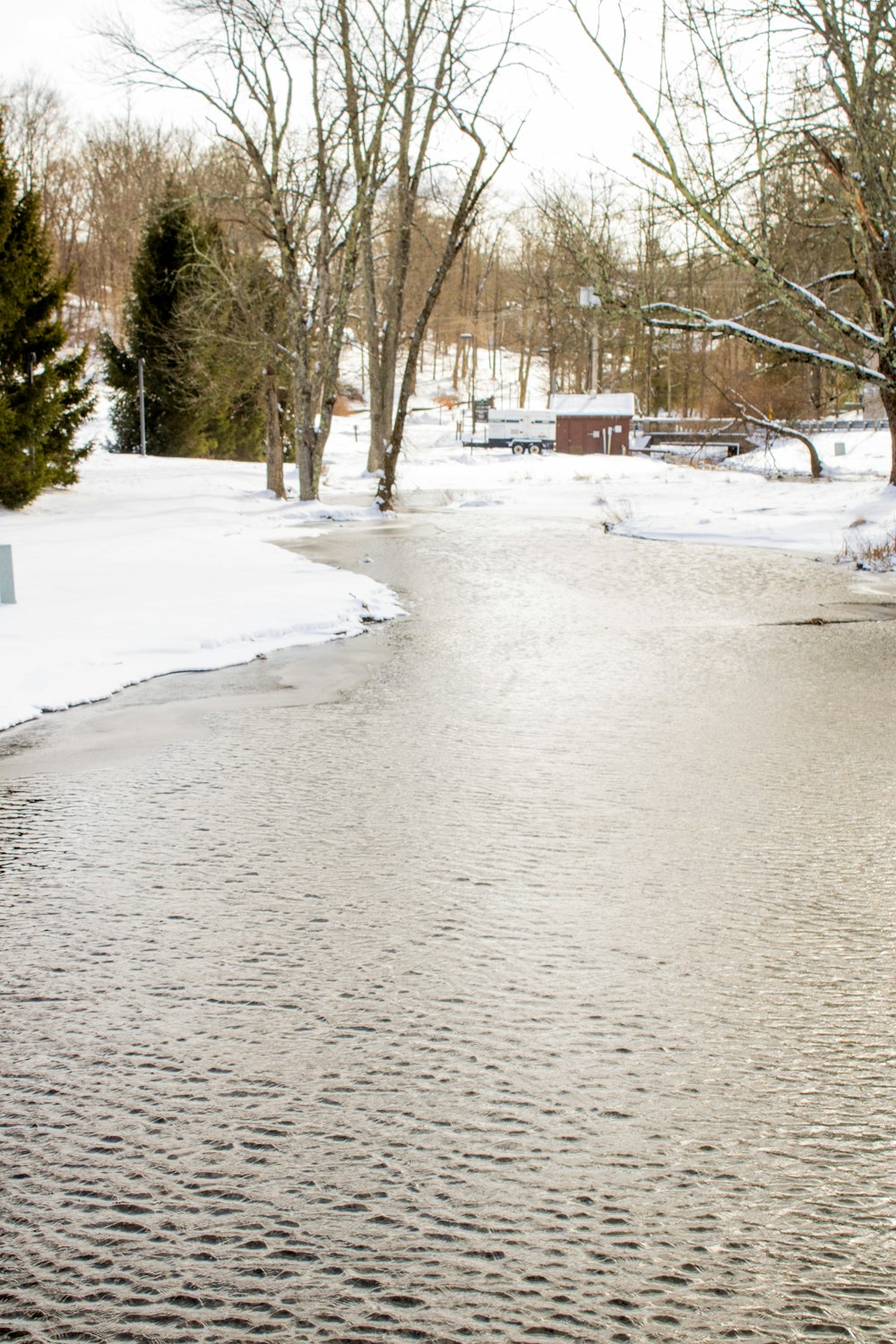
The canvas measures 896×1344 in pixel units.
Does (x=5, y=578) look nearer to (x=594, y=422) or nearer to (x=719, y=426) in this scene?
(x=719, y=426)

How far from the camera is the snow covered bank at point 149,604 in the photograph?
938cm

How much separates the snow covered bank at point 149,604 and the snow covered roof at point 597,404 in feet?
141

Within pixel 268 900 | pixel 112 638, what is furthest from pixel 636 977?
pixel 112 638

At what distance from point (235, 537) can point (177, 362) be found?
21.4 m

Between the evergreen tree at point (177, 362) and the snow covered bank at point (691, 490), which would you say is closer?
the snow covered bank at point (691, 490)

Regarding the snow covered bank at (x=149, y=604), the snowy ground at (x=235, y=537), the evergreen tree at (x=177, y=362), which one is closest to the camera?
the snow covered bank at (x=149, y=604)

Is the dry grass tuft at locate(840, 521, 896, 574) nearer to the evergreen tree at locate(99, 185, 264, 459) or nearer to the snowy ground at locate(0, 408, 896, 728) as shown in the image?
the snowy ground at locate(0, 408, 896, 728)

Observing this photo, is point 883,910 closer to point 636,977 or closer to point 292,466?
point 636,977

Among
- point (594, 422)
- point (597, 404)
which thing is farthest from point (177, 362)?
point (597, 404)

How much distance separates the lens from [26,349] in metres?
27.4

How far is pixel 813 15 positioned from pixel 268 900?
1871cm

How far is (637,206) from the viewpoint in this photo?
17766mm

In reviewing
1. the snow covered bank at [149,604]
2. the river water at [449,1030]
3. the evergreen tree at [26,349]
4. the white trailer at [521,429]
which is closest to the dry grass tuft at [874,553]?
the snow covered bank at [149,604]

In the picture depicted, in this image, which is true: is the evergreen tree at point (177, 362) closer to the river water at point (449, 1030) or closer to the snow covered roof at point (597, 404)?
the snow covered roof at point (597, 404)
